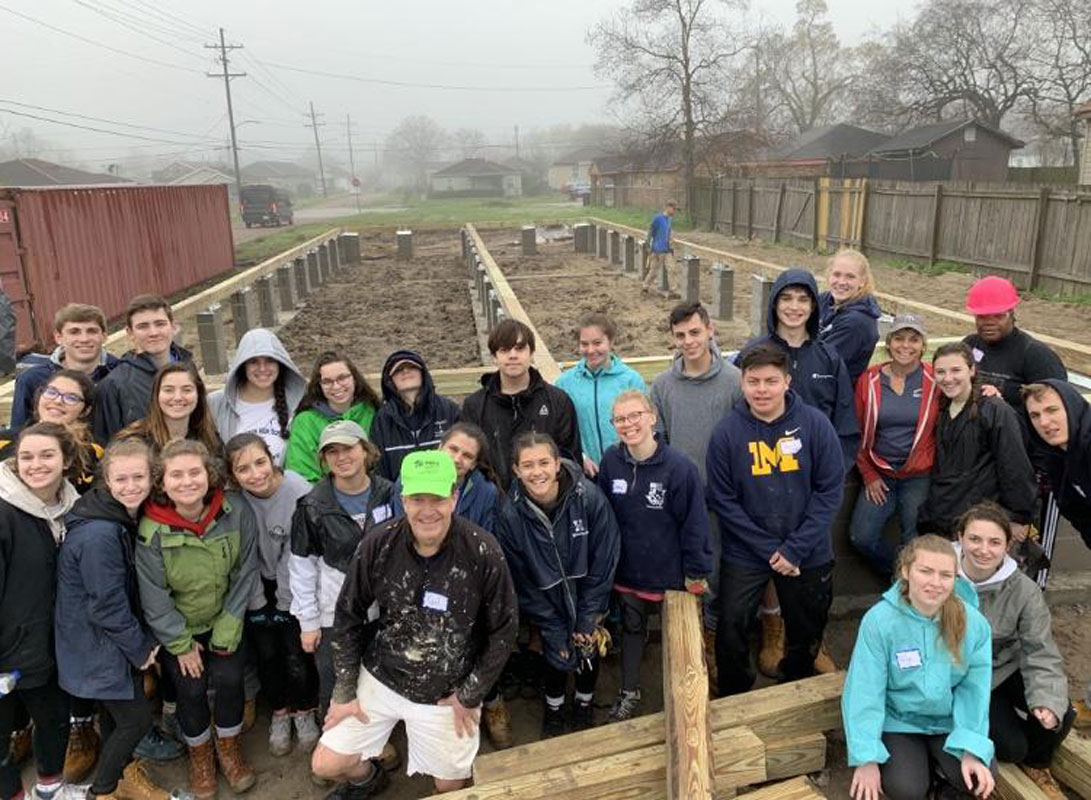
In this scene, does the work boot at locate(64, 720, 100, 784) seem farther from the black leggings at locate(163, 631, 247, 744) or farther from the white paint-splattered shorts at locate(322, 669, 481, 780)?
the white paint-splattered shorts at locate(322, 669, 481, 780)

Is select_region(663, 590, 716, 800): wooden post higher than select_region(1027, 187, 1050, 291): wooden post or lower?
lower

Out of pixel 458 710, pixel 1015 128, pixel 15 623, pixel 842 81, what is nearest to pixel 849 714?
pixel 458 710

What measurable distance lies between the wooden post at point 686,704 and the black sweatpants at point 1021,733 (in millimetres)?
1166

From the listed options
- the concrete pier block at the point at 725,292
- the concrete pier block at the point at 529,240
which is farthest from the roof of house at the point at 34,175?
the concrete pier block at the point at 725,292

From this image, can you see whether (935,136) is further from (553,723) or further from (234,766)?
(234,766)

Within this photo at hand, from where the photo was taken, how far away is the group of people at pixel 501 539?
2.99 metres

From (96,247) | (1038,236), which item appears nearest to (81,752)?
(96,247)

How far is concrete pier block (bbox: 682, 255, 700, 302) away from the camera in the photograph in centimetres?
1374

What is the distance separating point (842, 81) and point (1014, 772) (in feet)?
240

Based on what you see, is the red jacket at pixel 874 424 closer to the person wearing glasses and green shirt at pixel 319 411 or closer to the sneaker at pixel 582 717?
the sneaker at pixel 582 717

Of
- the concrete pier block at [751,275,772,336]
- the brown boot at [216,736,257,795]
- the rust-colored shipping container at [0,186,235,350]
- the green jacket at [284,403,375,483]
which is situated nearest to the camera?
the brown boot at [216,736,257,795]

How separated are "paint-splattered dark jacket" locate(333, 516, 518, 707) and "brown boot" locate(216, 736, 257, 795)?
26.2 inches

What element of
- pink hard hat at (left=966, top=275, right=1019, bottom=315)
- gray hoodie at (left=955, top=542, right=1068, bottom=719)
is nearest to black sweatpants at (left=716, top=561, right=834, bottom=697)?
gray hoodie at (left=955, top=542, right=1068, bottom=719)

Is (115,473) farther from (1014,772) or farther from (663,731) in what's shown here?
(1014,772)
